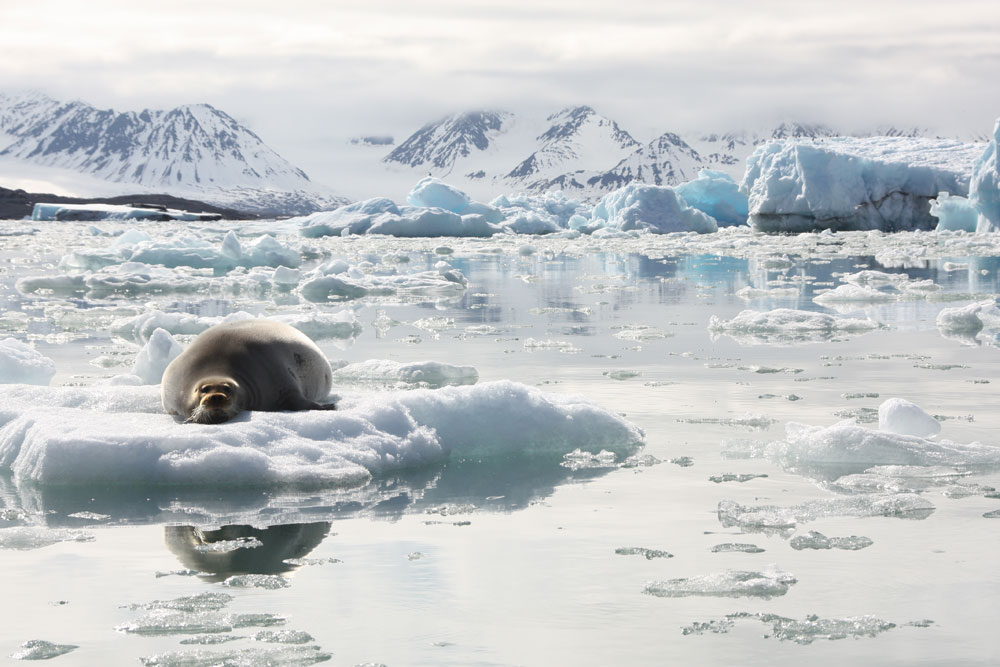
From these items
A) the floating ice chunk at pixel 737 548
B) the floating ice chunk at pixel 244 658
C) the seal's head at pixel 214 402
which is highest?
the seal's head at pixel 214 402

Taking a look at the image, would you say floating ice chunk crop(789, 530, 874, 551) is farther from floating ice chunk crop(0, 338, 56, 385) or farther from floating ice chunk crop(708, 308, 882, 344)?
floating ice chunk crop(708, 308, 882, 344)

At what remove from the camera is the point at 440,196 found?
4831 centimetres

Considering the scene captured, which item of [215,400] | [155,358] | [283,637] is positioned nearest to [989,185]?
[155,358]

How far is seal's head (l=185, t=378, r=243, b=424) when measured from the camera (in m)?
4.68

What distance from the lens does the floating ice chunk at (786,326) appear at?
930cm

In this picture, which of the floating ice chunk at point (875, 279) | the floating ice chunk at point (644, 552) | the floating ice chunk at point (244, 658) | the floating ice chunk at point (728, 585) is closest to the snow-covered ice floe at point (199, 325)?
the floating ice chunk at point (644, 552)

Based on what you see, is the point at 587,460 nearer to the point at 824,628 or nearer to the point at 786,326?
the point at 824,628

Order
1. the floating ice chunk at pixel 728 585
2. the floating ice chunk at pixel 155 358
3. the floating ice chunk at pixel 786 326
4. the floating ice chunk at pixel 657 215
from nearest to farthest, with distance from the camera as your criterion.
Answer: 1. the floating ice chunk at pixel 728 585
2. the floating ice chunk at pixel 155 358
3. the floating ice chunk at pixel 786 326
4. the floating ice chunk at pixel 657 215

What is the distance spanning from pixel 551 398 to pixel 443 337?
13.6 ft

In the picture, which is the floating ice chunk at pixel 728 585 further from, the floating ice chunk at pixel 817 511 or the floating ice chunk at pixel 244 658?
the floating ice chunk at pixel 244 658

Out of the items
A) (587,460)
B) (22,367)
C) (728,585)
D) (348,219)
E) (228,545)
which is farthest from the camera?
(348,219)

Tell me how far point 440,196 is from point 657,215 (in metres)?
10.4

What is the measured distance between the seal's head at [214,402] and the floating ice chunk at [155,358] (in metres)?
1.54

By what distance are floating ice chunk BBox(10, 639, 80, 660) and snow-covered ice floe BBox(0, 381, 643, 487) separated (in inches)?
61.1
